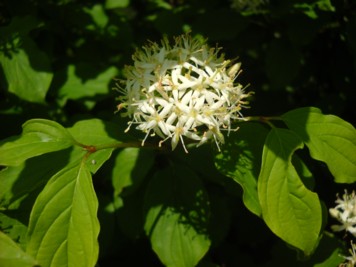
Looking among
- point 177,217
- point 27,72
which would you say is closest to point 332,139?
point 177,217

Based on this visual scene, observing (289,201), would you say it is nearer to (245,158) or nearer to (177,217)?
(245,158)

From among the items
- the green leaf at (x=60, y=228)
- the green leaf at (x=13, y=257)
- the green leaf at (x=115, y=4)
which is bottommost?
the green leaf at (x=60, y=228)

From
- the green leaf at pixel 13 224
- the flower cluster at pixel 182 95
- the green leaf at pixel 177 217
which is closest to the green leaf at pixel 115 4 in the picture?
the flower cluster at pixel 182 95

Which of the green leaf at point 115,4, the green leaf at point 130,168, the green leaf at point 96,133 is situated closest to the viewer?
the green leaf at point 96,133

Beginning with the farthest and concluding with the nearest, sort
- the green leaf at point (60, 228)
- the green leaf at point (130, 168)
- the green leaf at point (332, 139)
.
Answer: the green leaf at point (130, 168), the green leaf at point (332, 139), the green leaf at point (60, 228)

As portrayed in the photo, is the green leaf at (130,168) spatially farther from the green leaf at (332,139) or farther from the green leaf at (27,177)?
the green leaf at (332,139)

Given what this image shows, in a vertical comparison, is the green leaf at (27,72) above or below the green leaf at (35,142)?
below

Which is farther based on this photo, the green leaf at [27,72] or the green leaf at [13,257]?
the green leaf at [27,72]
